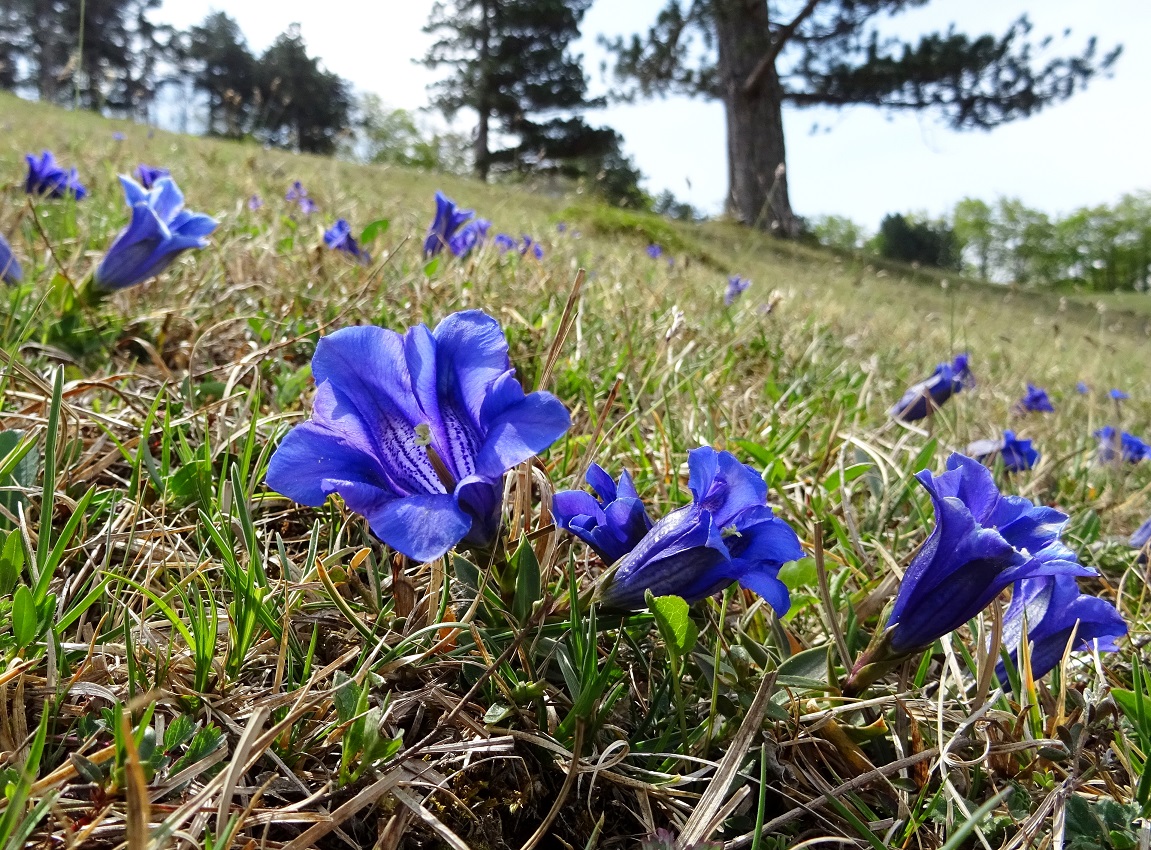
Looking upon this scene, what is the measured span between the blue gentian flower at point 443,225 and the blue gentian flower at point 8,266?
1.38m

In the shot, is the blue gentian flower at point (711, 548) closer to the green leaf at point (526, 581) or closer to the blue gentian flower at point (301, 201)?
the green leaf at point (526, 581)

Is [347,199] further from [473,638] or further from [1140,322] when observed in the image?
[1140,322]

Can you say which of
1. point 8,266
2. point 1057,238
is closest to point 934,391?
point 8,266

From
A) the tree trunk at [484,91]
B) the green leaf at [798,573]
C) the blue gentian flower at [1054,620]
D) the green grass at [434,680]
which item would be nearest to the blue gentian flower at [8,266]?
the green grass at [434,680]

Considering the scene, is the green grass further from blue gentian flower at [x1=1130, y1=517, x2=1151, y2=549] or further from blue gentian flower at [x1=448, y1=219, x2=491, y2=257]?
blue gentian flower at [x1=448, y1=219, x2=491, y2=257]

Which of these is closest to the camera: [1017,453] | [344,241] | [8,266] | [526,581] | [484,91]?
[526,581]

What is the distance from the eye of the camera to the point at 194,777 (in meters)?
0.91

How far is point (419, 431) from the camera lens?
103cm

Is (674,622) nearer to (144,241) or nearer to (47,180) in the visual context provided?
(144,241)

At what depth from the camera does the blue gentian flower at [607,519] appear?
1.10m

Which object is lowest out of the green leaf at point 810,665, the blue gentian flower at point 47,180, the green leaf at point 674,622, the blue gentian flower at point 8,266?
the green leaf at point 810,665

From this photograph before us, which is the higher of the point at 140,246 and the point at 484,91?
the point at 484,91

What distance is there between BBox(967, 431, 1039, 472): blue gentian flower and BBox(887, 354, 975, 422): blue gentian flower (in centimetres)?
18

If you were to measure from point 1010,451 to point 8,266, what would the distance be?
9.56ft
